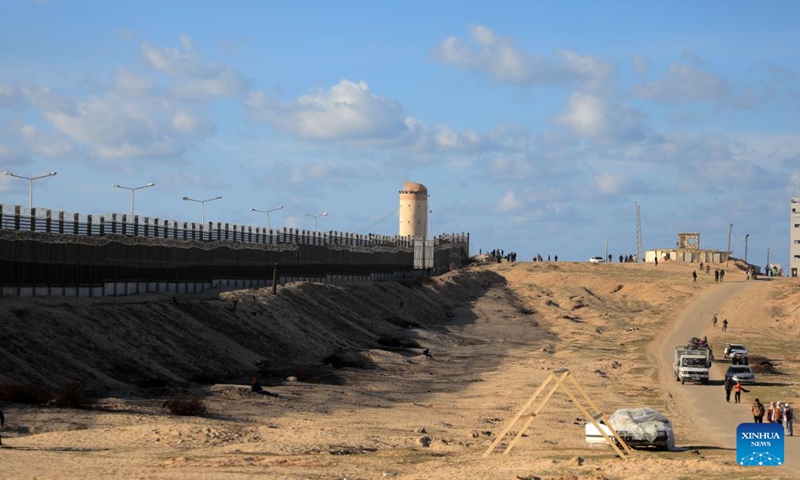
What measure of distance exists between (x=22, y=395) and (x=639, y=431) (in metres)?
19.9

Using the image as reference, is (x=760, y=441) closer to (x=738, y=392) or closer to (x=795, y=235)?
(x=738, y=392)

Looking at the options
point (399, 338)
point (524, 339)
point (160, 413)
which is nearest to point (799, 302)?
point (524, 339)

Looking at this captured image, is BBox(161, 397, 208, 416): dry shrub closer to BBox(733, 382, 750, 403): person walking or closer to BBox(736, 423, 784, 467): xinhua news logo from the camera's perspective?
BBox(736, 423, 784, 467): xinhua news logo

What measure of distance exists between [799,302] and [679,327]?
18875 millimetres

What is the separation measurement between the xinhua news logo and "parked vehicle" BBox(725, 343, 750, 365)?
42.0 m

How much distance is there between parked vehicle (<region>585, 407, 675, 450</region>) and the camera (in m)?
35.3

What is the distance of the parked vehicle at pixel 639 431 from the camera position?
3531 cm

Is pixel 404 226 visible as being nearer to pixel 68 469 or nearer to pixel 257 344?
pixel 257 344

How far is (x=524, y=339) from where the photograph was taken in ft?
293

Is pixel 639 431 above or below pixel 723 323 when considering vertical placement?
below

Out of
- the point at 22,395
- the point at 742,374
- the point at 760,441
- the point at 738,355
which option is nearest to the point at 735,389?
the point at 742,374

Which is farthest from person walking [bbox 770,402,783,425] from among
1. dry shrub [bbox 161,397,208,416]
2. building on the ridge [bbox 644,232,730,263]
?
building on the ridge [bbox 644,232,730,263]

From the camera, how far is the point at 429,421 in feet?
139

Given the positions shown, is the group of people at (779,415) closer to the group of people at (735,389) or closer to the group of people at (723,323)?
the group of people at (735,389)
